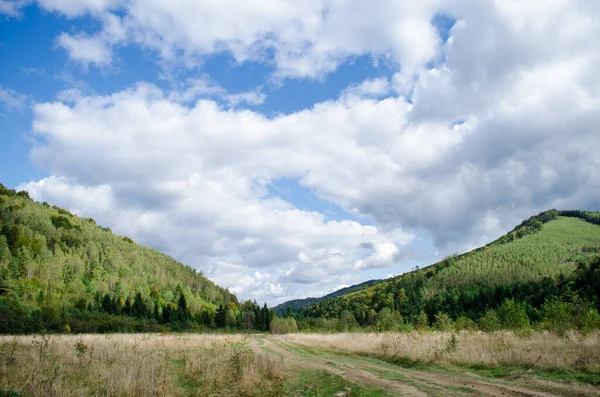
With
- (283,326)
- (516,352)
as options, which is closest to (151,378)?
(516,352)

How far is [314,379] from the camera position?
47.3ft

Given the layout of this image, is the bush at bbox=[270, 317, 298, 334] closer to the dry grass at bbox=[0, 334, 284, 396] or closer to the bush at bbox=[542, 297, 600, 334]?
the bush at bbox=[542, 297, 600, 334]

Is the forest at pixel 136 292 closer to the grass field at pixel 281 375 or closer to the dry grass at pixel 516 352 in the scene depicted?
the dry grass at pixel 516 352

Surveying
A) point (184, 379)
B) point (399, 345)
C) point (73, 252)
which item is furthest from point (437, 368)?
point (73, 252)

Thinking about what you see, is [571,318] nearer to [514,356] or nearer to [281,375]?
[514,356]

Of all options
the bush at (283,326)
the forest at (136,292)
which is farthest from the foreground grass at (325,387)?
the bush at (283,326)

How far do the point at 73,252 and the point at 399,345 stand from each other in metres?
132

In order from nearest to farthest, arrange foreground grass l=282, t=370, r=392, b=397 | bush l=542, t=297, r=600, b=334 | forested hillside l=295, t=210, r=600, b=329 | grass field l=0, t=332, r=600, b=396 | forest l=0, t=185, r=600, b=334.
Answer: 1. grass field l=0, t=332, r=600, b=396
2. foreground grass l=282, t=370, r=392, b=397
3. bush l=542, t=297, r=600, b=334
4. forested hillside l=295, t=210, r=600, b=329
5. forest l=0, t=185, r=600, b=334

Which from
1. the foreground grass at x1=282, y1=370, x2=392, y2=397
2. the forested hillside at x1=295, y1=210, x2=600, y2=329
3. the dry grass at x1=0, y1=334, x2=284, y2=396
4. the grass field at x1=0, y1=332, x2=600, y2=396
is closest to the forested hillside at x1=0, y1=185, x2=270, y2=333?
the dry grass at x1=0, y1=334, x2=284, y2=396

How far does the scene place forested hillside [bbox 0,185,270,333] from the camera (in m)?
71.4

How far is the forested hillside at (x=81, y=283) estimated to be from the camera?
71438 millimetres

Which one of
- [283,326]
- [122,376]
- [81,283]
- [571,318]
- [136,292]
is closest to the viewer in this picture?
[122,376]

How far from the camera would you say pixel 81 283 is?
105 m

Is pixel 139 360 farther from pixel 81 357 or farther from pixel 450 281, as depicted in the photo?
pixel 450 281
